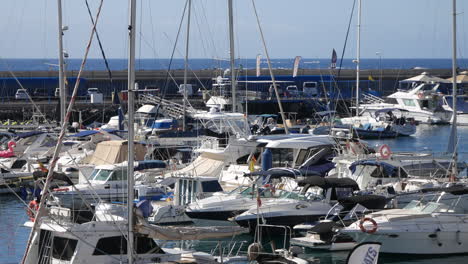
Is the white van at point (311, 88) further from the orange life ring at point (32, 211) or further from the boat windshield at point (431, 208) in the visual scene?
the orange life ring at point (32, 211)

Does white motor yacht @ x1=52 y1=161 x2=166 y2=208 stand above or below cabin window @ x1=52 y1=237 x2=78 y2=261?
below

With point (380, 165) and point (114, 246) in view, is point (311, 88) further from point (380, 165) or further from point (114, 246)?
point (114, 246)

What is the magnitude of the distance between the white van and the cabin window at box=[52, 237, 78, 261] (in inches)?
2370

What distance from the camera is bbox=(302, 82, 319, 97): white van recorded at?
78.8 meters

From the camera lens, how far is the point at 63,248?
18.4m

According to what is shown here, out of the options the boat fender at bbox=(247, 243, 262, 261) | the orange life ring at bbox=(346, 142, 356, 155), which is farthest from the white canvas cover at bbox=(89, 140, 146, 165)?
the boat fender at bbox=(247, 243, 262, 261)

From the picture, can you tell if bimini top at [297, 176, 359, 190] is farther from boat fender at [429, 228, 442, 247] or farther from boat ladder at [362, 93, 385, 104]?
boat ladder at [362, 93, 385, 104]

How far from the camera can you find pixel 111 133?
44.7 metres

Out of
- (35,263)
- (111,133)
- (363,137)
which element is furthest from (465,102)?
(35,263)

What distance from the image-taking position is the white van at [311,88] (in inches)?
3104

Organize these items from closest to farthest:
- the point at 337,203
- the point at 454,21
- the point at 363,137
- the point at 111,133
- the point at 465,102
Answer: the point at 337,203, the point at 454,21, the point at 111,133, the point at 363,137, the point at 465,102

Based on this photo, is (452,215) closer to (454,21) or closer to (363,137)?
(454,21)

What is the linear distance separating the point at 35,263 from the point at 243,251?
8.31 metres

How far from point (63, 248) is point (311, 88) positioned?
6579cm
